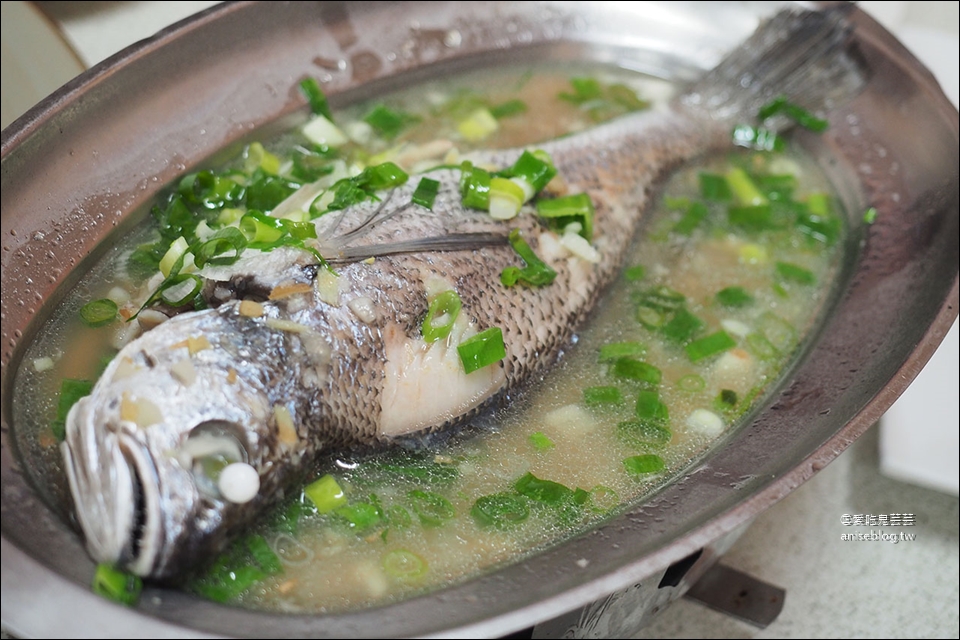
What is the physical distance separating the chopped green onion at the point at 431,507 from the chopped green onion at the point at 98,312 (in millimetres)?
804

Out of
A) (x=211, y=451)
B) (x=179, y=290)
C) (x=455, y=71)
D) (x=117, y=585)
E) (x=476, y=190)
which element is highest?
(x=455, y=71)

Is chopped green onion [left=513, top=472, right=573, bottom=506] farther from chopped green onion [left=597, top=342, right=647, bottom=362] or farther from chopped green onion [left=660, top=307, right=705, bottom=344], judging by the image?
chopped green onion [left=660, top=307, right=705, bottom=344]

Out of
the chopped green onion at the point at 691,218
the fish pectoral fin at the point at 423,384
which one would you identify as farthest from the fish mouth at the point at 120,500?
the chopped green onion at the point at 691,218

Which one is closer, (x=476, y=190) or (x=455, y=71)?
(x=476, y=190)

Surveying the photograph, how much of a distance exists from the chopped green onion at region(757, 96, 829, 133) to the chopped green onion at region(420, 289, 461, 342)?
159 cm

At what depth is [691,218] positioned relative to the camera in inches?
103

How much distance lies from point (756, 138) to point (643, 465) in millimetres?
1476

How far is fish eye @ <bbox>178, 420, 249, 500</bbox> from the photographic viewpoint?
1418 millimetres

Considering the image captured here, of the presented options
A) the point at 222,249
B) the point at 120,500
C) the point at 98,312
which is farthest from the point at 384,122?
the point at 120,500

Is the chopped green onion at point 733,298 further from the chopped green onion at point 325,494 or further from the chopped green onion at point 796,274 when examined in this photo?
the chopped green onion at point 325,494

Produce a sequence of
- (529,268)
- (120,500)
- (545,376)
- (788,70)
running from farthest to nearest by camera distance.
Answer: (788,70) < (545,376) < (529,268) < (120,500)

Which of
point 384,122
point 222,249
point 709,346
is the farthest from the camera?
point 384,122

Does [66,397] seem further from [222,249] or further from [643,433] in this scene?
[643,433]

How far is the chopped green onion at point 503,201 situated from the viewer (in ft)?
6.78
